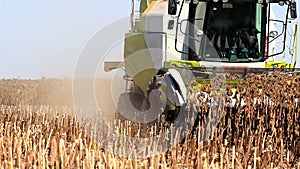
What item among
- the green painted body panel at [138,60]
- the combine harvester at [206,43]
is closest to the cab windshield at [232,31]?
the combine harvester at [206,43]

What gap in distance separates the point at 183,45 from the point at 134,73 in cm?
147

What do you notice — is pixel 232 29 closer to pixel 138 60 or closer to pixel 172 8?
pixel 172 8

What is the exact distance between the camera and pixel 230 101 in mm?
6570

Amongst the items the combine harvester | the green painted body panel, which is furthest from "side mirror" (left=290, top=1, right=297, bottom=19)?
the green painted body panel

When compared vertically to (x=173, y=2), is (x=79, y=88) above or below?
below

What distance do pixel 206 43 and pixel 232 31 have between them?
0.40m

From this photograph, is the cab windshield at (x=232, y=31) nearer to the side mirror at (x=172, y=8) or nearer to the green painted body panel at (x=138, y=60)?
the side mirror at (x=172, y=8)

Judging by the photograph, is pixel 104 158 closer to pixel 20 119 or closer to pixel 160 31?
pixel 20 119

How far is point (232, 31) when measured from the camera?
812 cm

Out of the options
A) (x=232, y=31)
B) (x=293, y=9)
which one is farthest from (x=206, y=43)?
(x=293, y=9)

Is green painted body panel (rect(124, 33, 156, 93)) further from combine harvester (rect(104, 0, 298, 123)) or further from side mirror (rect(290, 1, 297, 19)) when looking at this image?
side mirror (rect(290, 1, 297, 19))

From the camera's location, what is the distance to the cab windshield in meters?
8.04

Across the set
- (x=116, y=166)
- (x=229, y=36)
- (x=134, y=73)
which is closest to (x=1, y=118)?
(x=134, y=73)

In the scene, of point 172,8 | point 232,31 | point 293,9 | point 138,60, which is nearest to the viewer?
point 172,8
